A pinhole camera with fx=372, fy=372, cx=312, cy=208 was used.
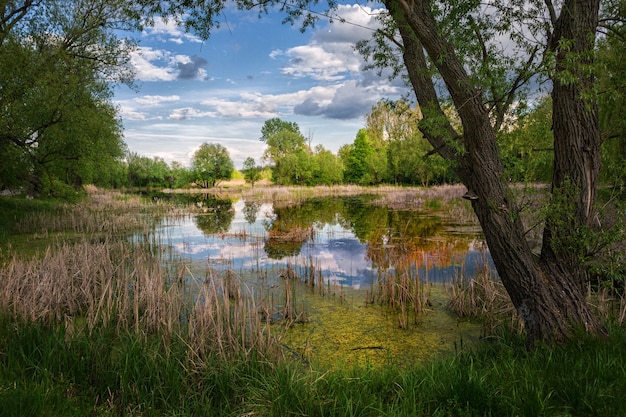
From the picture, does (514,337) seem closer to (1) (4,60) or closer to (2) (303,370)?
(2) (303,370)

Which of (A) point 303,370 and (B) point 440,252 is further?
(B) point 440,252

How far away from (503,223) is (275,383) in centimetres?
351

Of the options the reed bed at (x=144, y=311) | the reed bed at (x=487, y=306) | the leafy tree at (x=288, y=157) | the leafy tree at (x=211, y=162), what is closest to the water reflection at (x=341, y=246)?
the reed bed at (x=487, y=306)

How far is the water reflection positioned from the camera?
10.4 meters

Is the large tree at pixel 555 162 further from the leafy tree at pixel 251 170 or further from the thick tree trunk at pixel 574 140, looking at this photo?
the leafy tree at pixel 251 170

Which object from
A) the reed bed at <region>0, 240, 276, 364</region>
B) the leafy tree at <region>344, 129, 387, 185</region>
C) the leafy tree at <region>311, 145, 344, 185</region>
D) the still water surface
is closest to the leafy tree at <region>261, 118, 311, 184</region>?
the leafy tree at <region>311, 145, 344, 185</region>

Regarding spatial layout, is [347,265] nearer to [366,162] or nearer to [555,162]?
[555,162]

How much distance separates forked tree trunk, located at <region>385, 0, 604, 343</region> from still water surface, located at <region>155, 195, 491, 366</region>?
119 centimetres

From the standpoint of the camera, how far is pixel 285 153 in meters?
71.0

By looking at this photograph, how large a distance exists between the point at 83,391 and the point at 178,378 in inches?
39.6

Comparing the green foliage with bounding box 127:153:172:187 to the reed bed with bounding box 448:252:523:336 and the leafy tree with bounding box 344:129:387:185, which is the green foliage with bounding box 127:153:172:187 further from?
the reed bed with bounding box 448:252:523:336

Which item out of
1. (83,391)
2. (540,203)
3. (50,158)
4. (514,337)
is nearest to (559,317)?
(514,337)

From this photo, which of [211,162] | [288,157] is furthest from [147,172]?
[288,157]

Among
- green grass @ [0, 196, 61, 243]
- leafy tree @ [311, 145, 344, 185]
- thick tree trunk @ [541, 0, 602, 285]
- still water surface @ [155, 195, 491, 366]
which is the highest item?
leafy tree @ [311, 145, 344, 185]
